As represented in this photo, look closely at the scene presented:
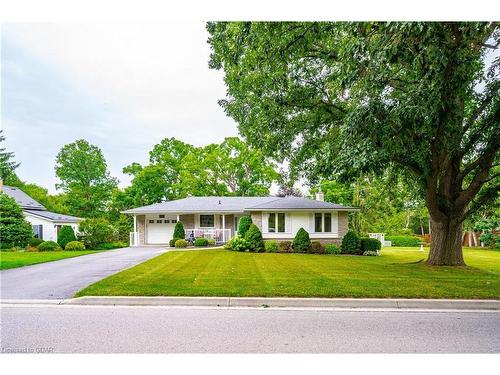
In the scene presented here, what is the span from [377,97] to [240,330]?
242 inches

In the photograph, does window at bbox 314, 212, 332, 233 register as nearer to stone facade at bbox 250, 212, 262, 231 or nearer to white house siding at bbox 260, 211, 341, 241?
white house siding at bbox 260, 211, 341, 241

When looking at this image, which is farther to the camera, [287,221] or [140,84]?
[287,221]

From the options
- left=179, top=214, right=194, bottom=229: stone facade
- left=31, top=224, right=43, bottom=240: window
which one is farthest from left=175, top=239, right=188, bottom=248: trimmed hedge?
left=31, top=224, right=43, bottom=240: window

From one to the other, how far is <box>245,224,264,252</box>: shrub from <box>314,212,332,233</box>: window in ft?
12.3

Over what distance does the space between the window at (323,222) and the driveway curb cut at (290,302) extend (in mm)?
13041

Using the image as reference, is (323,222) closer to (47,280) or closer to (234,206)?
(234,206)

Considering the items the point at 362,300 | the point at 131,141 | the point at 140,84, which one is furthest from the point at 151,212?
the point at 362,300

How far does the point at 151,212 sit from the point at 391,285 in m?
17.0

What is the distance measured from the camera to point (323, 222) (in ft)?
62.5

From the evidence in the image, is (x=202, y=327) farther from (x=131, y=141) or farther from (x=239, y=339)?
(x=131, y=141)

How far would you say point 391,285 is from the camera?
7.14m

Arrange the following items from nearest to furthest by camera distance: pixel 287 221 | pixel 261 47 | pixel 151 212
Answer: pixel 261 47
pixel 287 221
pixel 151 212

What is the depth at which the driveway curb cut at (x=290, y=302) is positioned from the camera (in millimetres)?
5820

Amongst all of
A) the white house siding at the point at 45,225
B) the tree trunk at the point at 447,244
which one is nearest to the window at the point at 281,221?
the tree trunk at the point at 447,244
